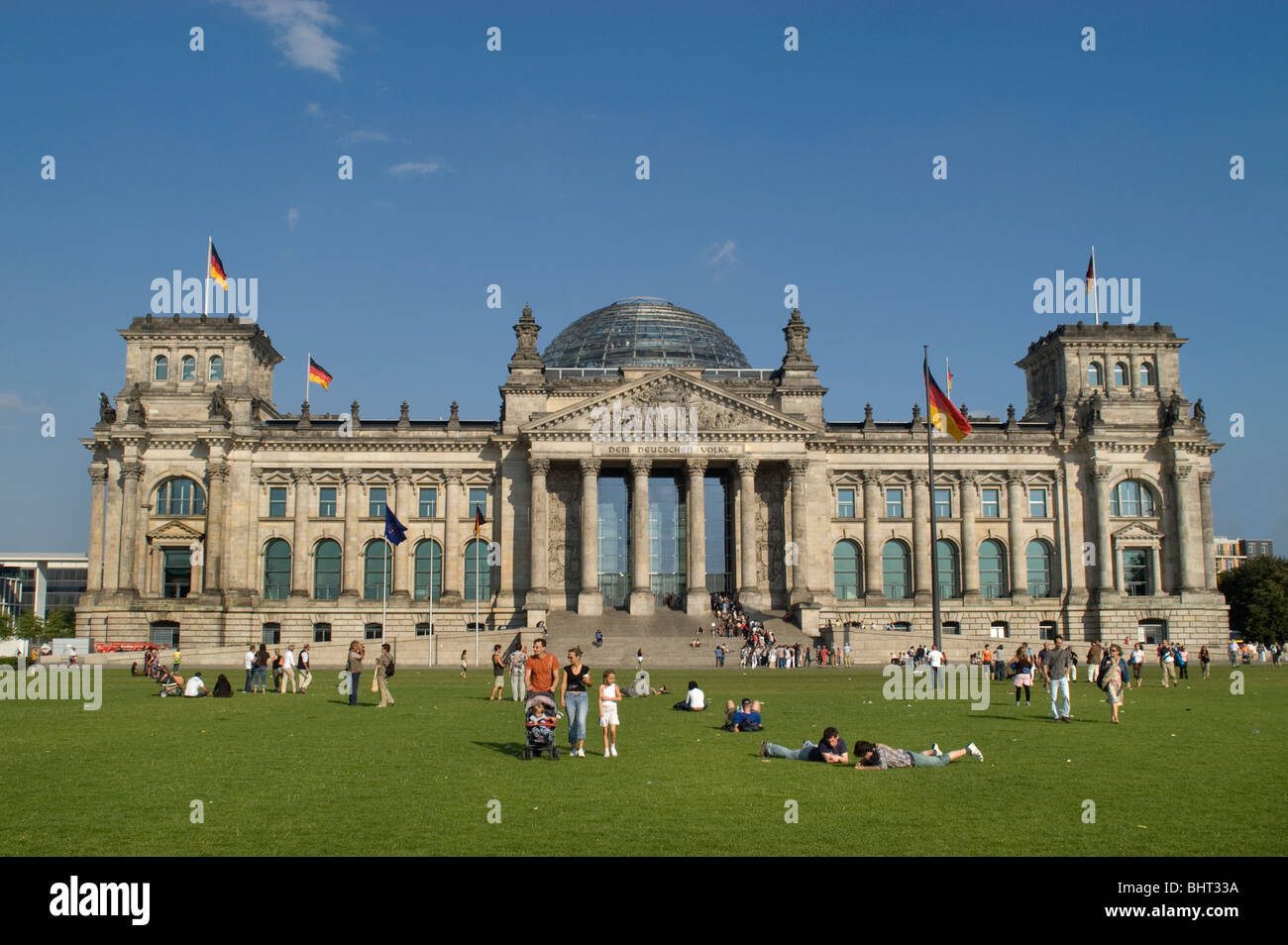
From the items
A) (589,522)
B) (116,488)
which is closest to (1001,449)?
(589,522)

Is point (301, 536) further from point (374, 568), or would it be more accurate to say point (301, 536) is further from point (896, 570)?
point (896, 570)

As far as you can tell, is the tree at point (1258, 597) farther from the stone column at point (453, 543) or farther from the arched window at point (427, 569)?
the arched window at point (427, 569)

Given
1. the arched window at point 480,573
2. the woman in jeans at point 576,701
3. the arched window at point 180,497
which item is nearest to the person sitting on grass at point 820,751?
the woman in jeans at point 576,701

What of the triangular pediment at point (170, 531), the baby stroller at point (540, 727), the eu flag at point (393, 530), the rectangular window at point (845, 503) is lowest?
the baby stroller at point (540, 727)

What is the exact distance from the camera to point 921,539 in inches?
A: 3376

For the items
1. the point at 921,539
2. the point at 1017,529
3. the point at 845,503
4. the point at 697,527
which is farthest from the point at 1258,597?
the point at 697,527

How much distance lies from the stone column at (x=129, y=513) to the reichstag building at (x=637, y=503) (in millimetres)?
145

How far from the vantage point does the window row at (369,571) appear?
84.1 m

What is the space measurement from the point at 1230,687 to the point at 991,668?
13.9 m

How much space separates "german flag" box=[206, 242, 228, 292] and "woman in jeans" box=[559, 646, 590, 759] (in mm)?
65436

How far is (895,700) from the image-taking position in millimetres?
36656

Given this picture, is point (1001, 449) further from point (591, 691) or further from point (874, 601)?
point (591, 691)

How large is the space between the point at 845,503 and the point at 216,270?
48.3 meters

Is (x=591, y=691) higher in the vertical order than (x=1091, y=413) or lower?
lower
